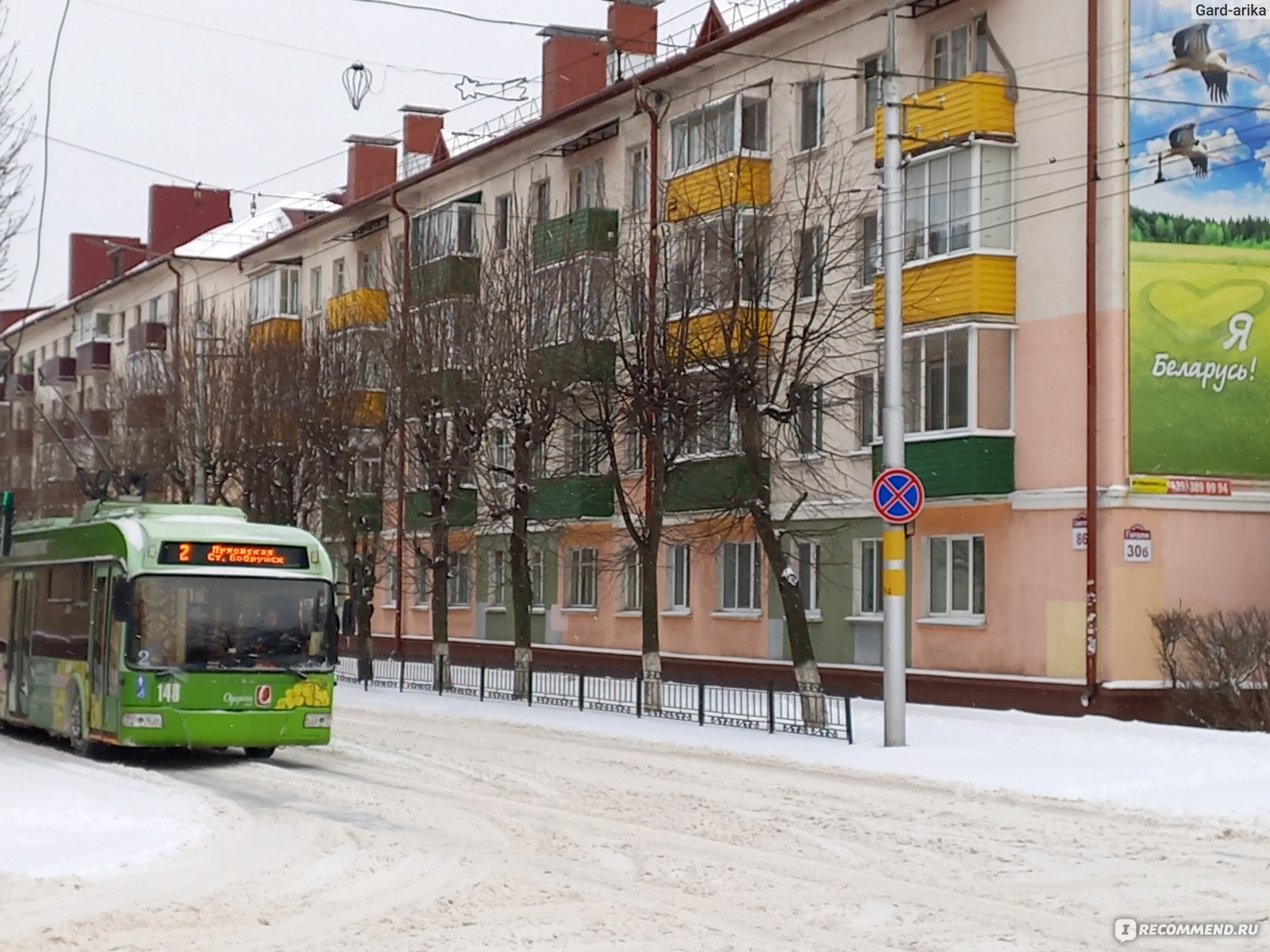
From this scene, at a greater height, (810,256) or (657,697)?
(810,256)

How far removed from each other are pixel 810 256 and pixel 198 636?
497 inches

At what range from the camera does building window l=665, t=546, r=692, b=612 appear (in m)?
38.8

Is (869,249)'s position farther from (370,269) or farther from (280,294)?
(280,294)

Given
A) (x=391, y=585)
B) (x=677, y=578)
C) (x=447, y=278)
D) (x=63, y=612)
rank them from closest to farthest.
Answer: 1. (x=63, y=612)
2. (x=447, y=278)
3. (x=677, y=578)
4. (x=391, y=585)

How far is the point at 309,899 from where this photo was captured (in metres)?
11.0

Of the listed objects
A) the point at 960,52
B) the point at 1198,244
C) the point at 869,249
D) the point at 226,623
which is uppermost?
the point at 960,52

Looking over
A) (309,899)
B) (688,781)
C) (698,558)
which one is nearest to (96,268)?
(698,558)

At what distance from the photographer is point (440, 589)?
3762cm

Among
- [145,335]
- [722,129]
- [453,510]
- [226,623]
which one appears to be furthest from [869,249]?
[145,335]

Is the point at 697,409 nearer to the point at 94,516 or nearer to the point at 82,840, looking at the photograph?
the point at 94,516

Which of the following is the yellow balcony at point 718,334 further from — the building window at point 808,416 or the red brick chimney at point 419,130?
the red brick chimney at point 419,130

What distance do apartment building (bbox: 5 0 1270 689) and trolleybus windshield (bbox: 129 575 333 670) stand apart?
8.87 m

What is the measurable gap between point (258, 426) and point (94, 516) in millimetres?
21462

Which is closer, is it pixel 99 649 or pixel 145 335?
pixel 99 649
